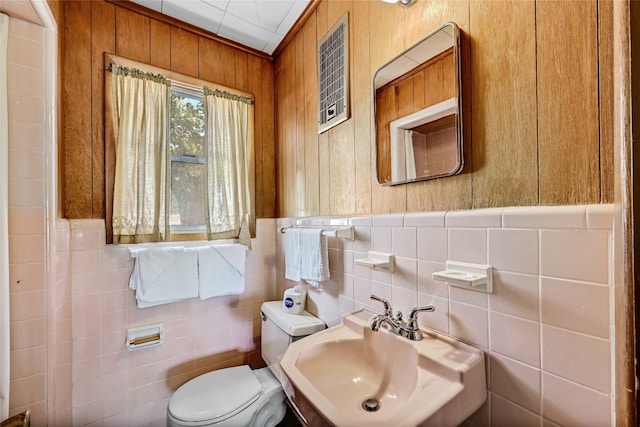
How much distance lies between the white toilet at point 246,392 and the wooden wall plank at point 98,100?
3.40 feet

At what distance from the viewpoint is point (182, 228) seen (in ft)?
5.55

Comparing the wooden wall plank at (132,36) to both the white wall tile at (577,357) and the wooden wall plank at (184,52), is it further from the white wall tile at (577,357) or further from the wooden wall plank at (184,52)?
the white wall tile at (577,357)

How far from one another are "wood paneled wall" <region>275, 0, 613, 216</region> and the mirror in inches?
1.4

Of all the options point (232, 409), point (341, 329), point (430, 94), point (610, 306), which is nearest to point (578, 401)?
point (610, 306)

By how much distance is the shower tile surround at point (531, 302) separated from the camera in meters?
0.59

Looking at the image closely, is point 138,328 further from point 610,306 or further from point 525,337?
point 610,306

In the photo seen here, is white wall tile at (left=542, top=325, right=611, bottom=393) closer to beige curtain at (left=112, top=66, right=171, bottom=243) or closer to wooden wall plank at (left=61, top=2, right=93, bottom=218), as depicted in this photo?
beige curtain at (left=112, top=66, right=171, bottom=243)

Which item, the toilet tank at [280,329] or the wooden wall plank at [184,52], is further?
the wooden wall plank at [184,52]

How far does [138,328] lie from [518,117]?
77.0 inches

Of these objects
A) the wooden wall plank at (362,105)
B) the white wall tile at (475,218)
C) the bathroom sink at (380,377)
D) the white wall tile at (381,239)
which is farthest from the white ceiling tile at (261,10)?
the bathroom sink at (380,377)

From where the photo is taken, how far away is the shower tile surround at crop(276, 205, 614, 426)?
1.93 feet

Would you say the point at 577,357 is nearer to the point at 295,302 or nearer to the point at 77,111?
the point at 295,302

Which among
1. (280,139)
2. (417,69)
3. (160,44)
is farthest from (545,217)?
(160,44)

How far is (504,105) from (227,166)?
1.51 meters
